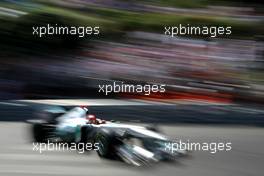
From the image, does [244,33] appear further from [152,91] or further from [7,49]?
[7,49]

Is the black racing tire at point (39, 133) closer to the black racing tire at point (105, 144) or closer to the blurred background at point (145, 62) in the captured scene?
the blurred background at point (145, 62)

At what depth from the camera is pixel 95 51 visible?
148 cm

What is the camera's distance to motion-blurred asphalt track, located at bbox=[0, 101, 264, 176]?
58.4 inches

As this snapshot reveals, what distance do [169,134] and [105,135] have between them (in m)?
0.25

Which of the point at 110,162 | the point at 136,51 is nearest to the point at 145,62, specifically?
the point at 136,51

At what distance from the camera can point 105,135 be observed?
5.34 ft

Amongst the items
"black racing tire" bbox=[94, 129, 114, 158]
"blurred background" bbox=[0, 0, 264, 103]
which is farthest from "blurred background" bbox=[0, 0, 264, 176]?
"black racing tire" bbox=[94, 129, 114, 158]

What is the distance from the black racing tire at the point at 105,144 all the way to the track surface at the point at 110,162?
24 mm

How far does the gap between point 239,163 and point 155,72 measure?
465mm

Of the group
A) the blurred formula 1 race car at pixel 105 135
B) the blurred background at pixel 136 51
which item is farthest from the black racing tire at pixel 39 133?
the blurred background at pixel 136 51

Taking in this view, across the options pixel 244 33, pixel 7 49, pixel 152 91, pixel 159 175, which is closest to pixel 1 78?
pixel 7 49

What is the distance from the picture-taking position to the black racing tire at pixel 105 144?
1.62 meters

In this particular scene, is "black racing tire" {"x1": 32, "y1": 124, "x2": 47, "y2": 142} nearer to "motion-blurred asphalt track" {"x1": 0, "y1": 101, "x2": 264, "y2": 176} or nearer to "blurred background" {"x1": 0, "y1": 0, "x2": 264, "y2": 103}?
"motion-blurred asphalt track" {"x1": 0, "y1": 101, "x2": 264, "y2": 176}

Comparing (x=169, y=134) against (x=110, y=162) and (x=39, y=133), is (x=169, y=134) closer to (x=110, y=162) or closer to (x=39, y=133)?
(x=110, y=162)
